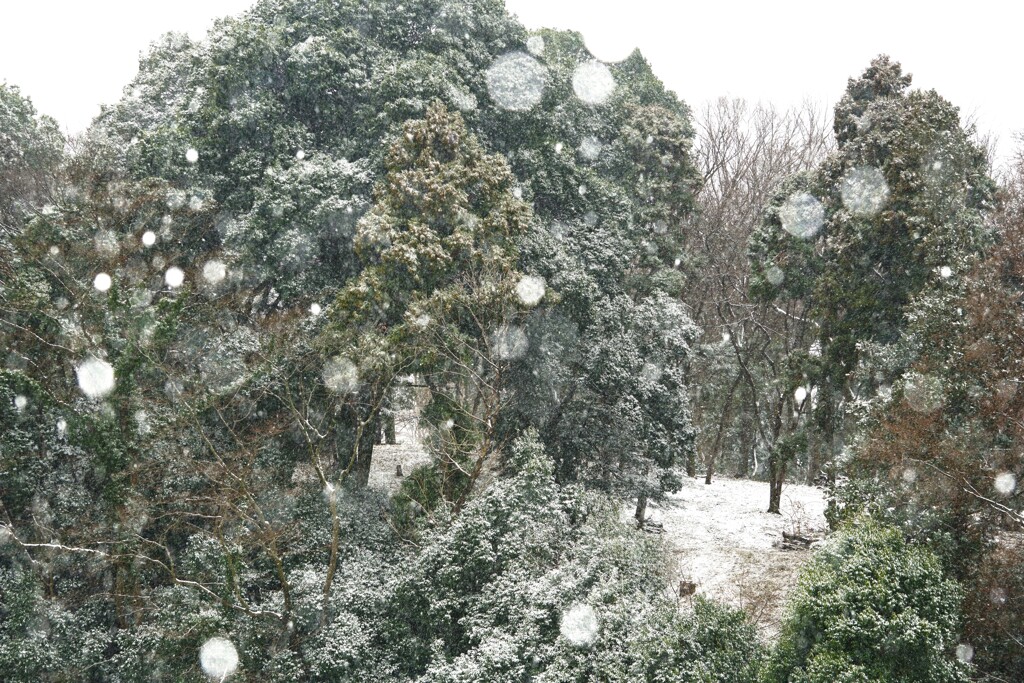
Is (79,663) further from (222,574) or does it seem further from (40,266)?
(40,266)

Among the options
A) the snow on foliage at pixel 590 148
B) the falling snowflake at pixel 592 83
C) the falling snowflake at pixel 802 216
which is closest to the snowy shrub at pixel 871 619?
the falling snowflake at pixel 802 216

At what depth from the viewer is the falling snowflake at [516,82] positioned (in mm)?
19234

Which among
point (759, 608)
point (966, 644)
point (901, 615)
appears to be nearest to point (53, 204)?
point (759, 608)

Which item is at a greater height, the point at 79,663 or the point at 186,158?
the point at 186,158

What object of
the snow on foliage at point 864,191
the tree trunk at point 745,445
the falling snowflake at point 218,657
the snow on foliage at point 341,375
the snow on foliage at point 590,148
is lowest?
the falling snowflake at point 218,657

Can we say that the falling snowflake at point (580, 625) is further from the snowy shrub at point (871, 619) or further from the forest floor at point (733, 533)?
the snowy shrub at point (871, 619)

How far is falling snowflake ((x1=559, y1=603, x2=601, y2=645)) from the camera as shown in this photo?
37.1ft

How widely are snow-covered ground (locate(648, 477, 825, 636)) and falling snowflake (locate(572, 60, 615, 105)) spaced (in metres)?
12.1

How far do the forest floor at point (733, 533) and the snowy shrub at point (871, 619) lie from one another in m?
1.52

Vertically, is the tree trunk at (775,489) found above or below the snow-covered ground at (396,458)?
above

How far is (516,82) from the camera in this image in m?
19.3

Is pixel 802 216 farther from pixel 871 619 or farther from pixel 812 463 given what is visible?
pixel 871 619

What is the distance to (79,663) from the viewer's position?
14172 mm

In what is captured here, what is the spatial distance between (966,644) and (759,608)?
12.4 ft
